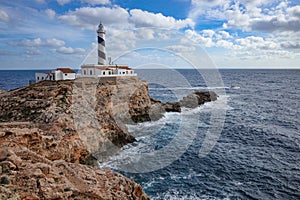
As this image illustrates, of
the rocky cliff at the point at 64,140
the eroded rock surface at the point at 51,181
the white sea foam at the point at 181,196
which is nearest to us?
the eroded rock surface at the point at 51,181

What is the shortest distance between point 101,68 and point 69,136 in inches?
803

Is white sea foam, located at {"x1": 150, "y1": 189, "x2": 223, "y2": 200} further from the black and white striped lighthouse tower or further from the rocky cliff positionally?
the black and white striped lighthouse tower

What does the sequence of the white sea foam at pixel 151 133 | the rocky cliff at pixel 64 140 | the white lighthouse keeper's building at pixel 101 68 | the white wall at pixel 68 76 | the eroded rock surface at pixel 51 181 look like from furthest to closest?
the white lighthouse keeper's building at pixel 101 68, the white wall at pixel 68 76, the white sea foam at pixel 151 133, the rocky cliff at pixel 64 140, the eroded rock surface at pixel 51 181

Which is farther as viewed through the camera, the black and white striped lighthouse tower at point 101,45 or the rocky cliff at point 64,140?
the black and white striped lighthouse tower at point 101,45

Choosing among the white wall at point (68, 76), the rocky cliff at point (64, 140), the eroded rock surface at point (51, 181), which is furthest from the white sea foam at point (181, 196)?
the white wall at point (68, 76)

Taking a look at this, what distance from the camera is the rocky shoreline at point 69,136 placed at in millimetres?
10547

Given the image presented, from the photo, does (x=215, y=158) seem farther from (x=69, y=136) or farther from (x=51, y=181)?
(x=51, y=181)

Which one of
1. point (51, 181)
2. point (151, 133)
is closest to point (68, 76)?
point (151, 133)

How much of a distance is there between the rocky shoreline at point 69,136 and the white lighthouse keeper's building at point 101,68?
8.01 ft

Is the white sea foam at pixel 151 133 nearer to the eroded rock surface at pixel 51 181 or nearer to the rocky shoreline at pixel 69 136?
the rocky shoreline at pixel 69 136

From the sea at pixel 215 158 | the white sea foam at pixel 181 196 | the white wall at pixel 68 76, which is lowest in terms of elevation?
the white sea foam at pixel 181 196

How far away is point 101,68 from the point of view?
130 feet

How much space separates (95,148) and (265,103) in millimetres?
49100

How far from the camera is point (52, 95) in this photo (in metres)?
26.4
